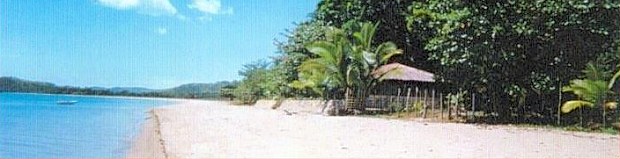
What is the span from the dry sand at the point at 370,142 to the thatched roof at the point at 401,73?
1.72 meters

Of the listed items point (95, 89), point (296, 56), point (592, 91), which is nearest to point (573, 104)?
point (592, 91)

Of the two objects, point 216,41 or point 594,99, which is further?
point 594,99

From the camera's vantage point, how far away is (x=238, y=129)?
188 inches

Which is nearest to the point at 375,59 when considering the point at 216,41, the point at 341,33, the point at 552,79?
the point at 341,33

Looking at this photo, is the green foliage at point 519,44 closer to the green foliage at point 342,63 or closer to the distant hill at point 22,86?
the green foliage at point 342,63

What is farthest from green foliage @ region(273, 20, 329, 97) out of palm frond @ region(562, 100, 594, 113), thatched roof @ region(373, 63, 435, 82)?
palm frond @ region(562, 100, 594, 113)

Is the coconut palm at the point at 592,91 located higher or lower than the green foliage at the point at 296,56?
lower

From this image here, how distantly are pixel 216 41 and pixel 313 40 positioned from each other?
3.43m

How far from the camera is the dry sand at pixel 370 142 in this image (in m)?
3.32

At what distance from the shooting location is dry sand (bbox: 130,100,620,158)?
3.32 metres

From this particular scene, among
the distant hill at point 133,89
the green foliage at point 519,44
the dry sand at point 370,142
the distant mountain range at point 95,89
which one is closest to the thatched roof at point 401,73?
the green foliage at point 519,44

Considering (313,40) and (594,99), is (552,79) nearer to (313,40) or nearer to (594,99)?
(594,99)

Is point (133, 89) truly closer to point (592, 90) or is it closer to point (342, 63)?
point (342, 63)

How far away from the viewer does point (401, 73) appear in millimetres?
7242
